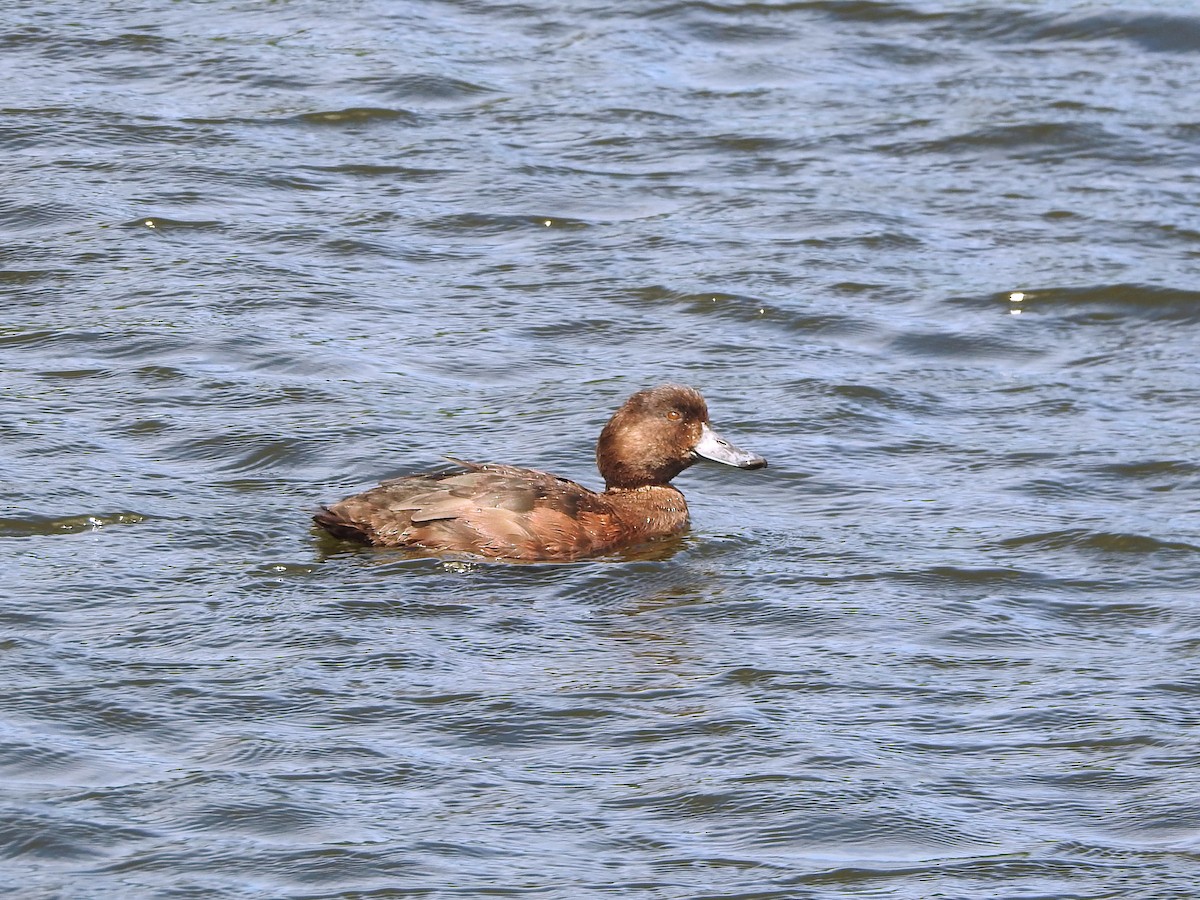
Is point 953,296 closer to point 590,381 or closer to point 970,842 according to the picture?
point 590,381

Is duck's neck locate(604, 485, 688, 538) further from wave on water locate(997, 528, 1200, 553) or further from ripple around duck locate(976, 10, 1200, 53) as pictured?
ripple around duck locate(976, 10, 1200, 53)

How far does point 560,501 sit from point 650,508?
626mm

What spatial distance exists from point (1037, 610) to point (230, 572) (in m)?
3.13

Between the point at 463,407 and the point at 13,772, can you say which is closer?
the point at 13,772

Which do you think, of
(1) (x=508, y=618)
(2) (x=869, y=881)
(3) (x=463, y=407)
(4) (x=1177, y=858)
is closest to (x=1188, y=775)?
(4) (x=1177, y=858)

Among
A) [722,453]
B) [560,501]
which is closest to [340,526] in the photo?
[560,501]

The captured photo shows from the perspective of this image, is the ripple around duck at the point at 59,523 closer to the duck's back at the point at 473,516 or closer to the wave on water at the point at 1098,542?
the duck's back at the point at 473,516

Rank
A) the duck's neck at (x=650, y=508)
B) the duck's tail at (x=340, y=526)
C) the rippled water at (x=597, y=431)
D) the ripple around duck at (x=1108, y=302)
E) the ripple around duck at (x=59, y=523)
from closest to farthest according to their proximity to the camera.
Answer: the rippled water at (x=597, y=431)
the duck's tail at (x=340, y=526)
the ripple around duck at (x=59, y=523)
the duck's neck at (x=650, y=508)
the ripple around duck at (x=1108, y=302)

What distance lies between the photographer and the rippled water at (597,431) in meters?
6.86

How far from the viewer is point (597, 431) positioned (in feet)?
35.0

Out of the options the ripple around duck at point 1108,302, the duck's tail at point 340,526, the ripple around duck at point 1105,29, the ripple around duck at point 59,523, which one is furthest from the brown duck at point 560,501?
the ripple around duck at point 1105,29

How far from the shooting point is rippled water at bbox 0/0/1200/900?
22.5ft

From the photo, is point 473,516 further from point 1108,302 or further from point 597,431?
point 1108,302

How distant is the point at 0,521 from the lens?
899 centimetres
